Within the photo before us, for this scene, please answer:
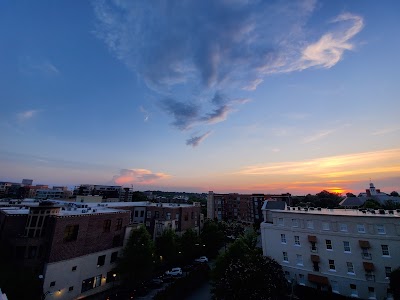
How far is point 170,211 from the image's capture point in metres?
66.1

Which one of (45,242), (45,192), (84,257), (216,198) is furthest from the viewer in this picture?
(45,192)

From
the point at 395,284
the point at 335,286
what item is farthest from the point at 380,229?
the point at 335,286

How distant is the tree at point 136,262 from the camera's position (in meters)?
39.0

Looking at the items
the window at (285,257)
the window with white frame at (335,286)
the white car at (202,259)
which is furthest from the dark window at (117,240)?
the window with white frame at (335,286)

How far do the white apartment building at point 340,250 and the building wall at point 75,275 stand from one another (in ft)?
101

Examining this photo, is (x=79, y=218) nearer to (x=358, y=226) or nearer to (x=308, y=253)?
(x=308, y=253)

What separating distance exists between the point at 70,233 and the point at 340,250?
143 feet

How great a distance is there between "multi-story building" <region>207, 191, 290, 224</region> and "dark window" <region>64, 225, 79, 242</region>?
9017 centimetres

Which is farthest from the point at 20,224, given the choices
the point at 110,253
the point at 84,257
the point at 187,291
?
the point at 187,291

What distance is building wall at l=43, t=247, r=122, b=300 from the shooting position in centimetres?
3219

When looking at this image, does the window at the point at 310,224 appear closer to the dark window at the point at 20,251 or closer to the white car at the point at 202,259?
the white car at the point at 202,259

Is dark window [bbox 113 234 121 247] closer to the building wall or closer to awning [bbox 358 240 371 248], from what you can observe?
the building wall

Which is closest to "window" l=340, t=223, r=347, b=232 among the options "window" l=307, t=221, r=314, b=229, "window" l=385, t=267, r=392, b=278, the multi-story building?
"window" l=307, t=221, r=314, b=229

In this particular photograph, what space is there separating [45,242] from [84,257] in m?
6.50
